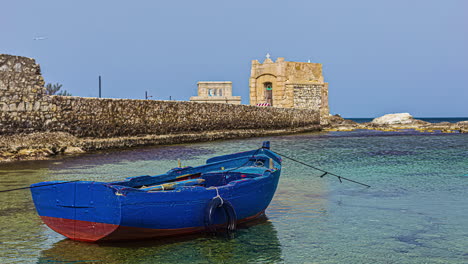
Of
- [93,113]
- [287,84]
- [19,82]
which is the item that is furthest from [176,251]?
[287,84]

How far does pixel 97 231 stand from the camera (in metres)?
5.18

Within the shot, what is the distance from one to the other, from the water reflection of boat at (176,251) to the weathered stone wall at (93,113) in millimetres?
10041

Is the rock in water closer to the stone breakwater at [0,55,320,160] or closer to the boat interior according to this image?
the stone breakwater at [0,55,320,160]

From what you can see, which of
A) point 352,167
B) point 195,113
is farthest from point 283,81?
point 352,167

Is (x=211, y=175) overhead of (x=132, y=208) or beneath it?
overhead

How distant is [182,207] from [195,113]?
60.2 feet

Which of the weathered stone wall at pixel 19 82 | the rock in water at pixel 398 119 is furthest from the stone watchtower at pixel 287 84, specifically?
the weathered stone wall at pixel 19 82

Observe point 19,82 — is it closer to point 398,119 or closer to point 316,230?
point 316,230

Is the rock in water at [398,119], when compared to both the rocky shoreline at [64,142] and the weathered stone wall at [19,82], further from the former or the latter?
the weathered stone wall at [19,82]

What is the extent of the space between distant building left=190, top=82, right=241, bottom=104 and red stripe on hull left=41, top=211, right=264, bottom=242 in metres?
31.1

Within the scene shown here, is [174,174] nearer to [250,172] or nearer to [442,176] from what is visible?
[250,172]

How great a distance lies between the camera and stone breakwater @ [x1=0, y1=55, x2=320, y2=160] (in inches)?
561

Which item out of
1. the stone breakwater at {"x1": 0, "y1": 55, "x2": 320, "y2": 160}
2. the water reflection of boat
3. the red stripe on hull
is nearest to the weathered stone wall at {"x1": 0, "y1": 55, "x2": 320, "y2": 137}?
the stone breakwater at {"x1": 0, "y1": 55, "x2": 320, "y2": 160}

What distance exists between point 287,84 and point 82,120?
23602 mm
